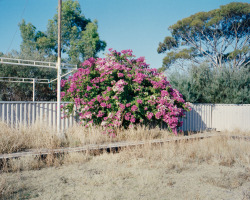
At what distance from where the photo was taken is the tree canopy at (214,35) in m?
19.5

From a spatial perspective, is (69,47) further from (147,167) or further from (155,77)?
(147,167)

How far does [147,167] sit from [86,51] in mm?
18225

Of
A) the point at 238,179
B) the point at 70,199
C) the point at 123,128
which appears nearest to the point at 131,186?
the point at 70,199

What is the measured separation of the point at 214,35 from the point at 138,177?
19626mm

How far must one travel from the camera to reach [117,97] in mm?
7926

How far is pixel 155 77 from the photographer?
30.5 feet

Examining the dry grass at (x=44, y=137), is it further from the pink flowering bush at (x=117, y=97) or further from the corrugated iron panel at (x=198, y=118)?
the corrugated iron panel at (x=198, y=118)

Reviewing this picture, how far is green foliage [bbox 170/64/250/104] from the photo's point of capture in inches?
496

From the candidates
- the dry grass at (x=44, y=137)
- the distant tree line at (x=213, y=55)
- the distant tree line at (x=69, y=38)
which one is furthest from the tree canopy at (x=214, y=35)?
the dry grass at (x=44, y=137)

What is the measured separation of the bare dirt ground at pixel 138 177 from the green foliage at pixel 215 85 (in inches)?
261

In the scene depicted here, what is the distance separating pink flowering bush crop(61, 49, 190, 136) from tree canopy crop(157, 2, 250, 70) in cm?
1318

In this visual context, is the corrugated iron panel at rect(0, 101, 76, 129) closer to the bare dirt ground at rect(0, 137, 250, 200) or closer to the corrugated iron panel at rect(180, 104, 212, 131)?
the bare dirt ground at rect(0, 137, 250, 200)

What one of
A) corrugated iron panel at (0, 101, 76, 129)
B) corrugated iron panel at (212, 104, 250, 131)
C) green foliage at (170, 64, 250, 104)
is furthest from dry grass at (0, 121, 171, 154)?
corrugated iron panel at (212, 104, 250, 131)

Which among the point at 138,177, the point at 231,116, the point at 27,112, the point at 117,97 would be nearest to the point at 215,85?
the point at 231,116
